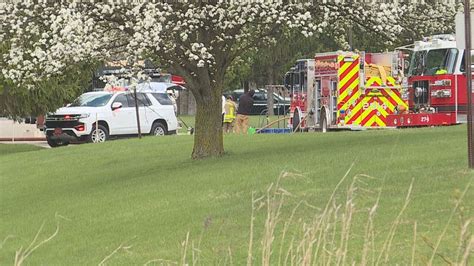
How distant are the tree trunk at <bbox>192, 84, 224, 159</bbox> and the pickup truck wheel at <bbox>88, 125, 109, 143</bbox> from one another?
13.9 m

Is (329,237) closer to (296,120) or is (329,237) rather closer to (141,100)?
(296,120)

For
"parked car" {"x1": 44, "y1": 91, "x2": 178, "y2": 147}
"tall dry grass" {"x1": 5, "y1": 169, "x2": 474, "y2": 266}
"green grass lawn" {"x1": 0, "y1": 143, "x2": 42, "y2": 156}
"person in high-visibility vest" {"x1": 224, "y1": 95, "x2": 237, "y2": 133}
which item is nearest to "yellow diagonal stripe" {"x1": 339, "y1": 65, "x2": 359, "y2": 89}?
"person in high-visibility vest" {"x1": 224, "y1": 95, "x2": 237, "y2": 133}

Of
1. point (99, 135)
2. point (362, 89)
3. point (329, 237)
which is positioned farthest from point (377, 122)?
point (329, 237)

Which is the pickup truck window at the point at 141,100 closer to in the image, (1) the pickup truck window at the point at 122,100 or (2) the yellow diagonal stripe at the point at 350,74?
(1) the pickup truck window at the point at 122,100

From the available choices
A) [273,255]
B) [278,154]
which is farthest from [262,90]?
[273,255]

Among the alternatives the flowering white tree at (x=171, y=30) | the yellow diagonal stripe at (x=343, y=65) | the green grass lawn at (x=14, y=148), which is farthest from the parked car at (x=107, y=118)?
the flowering white tree at (x=171, y=30)

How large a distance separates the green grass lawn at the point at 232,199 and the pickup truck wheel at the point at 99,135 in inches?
381

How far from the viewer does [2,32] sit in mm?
18219

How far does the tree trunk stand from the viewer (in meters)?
19.2

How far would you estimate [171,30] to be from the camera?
1708 centimetres

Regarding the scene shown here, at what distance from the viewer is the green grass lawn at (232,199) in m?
9.60

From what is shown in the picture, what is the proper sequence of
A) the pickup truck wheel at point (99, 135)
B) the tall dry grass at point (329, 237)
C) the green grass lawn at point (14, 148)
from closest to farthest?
the tall dry grass at point (329, 237), the green grass lawn at point (14, 148), the pickup truck wheel at point (99, 135)

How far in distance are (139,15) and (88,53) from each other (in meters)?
1.02

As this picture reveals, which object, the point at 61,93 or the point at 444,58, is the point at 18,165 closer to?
the point at 61,93
